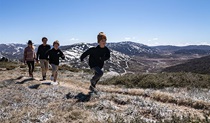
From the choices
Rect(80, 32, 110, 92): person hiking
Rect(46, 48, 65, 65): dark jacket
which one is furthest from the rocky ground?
Rect(46, 48, 65, 65): dark jacket

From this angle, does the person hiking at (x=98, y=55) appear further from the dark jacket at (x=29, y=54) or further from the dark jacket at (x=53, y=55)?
the dark jacket at (x=29, y=54)

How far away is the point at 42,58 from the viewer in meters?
18.1

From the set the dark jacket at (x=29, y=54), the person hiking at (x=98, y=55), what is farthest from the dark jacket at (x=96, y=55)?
the dark jacket at (x=29, y=54)

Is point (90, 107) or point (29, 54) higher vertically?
point (29, 54)

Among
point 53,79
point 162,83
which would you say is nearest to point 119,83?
point 162,83

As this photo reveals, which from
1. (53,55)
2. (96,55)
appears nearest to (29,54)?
(53,55)

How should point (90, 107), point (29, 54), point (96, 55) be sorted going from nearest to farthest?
point (90, 107) < point (96, 55) < point (29, 54)

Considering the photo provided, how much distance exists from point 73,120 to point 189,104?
18.7 ft

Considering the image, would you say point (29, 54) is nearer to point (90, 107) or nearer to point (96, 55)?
point (96, 55)

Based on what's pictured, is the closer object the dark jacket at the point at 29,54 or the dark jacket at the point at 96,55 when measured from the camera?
the dark jacket at the point at 96,55

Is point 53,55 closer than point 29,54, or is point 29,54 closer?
point 53,55

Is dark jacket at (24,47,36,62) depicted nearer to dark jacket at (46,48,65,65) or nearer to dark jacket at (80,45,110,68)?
dark jacket at (46,48,65,65)

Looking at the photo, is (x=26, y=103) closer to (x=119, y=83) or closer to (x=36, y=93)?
(x=36, y=93)

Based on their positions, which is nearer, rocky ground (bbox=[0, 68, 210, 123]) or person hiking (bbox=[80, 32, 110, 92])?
rocky ground (bbox=[0, 68, 210, 123])
